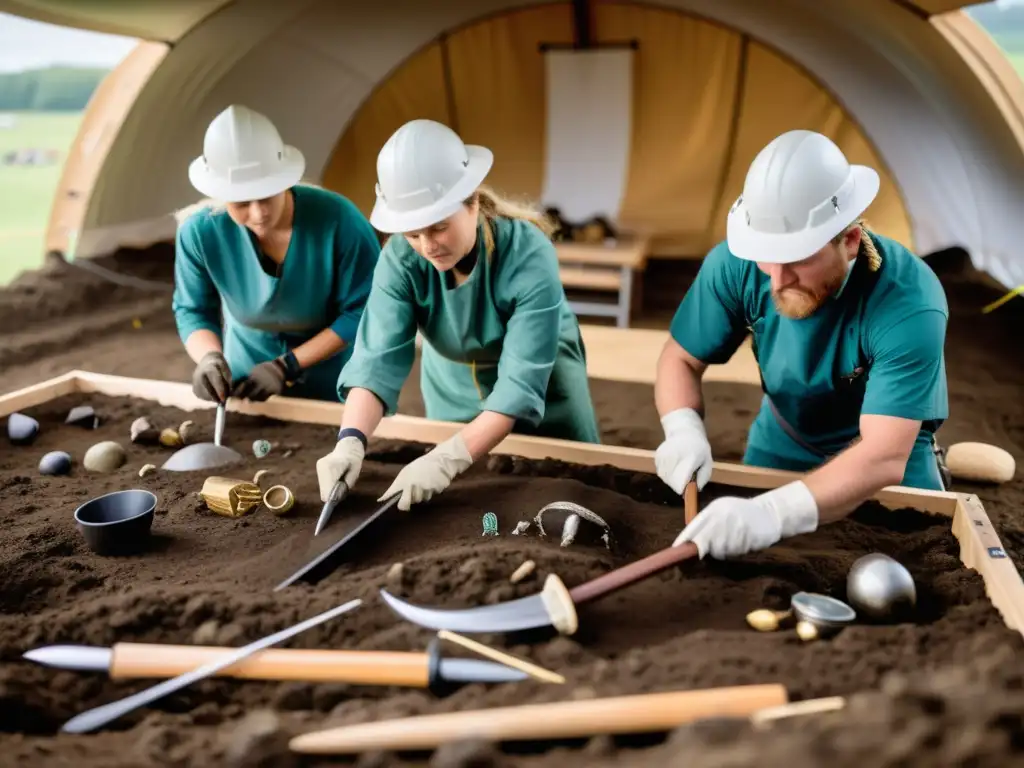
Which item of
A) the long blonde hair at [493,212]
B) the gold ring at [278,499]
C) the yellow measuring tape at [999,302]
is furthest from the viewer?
the yellow measuring tape at [999,302]

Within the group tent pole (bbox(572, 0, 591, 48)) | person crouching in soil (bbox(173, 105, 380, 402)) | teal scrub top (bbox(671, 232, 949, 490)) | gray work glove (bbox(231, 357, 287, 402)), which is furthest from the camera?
tent pole (bbox(572, 0, 591, 48))

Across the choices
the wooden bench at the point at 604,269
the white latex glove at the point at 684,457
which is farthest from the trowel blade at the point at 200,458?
the wooden bench at the point at 604,269

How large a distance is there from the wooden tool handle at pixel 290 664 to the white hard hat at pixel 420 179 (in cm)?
90

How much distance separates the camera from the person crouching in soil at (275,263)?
222cm

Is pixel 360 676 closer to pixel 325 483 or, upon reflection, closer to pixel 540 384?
pixel 325 483

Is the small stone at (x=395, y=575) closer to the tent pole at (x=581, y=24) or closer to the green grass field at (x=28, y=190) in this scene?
the green grass field at (x=28, y=190)

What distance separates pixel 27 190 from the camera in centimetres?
663

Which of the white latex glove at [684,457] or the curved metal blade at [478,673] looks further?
the white latex glove at [684,457]

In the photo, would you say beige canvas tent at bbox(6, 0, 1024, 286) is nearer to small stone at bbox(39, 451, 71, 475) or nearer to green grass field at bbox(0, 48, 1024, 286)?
green grass field at bbox(0, 48, 1024, 286)

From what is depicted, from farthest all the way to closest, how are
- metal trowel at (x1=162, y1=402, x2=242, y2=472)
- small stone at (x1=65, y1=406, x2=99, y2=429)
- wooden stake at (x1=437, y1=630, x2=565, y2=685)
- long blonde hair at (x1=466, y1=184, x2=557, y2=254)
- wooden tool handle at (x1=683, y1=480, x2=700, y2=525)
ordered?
small stone at (x1=65, y1=406, x2=99, y2=429) < metal trowel at (x1=162, y1=402, x2=242, y2=472) < long blonde hair at (x1=466, y1=184, x2=557, y2=254) < wooden tool handle at (x1=683, y1=480, x2=700, y2=525) < wooden stake at (x1=437, y1=630, x2=565, y2=685)

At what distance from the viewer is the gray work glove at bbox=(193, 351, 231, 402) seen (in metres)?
2.30

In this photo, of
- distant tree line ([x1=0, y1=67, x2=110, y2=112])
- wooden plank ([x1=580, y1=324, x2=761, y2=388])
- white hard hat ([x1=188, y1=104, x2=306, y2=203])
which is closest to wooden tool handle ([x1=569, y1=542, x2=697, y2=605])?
white hard hat ([x1=188, y1=104, x2=306, y2=203])

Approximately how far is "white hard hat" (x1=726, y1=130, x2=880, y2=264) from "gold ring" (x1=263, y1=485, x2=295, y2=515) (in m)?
1.09

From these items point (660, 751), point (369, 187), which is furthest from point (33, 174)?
point (660, 751)
